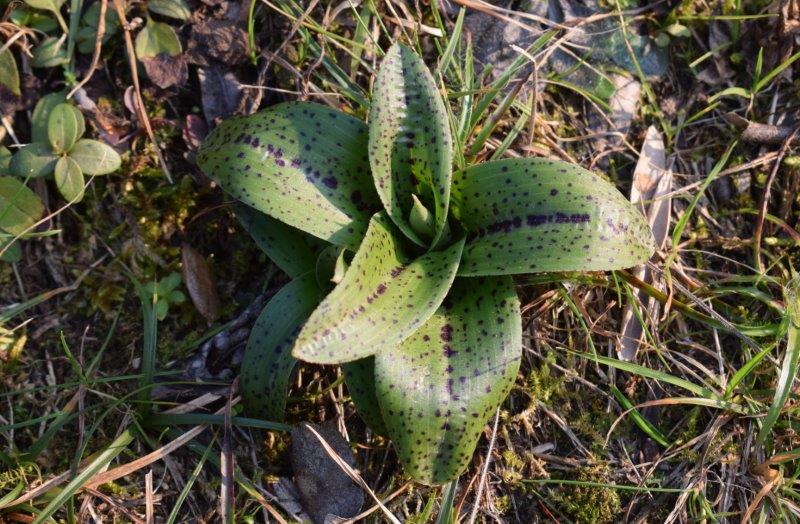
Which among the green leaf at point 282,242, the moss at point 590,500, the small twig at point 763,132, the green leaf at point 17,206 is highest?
the green leaf at point 17,206

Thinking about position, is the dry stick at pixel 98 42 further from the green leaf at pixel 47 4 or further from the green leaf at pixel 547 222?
the green leaf at pixel 547 222

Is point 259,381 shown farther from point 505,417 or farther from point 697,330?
point 697,330

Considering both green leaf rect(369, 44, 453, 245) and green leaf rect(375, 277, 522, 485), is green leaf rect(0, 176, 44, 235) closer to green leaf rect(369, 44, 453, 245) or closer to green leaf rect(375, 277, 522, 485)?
green leaf rect(369, 44, 453, 245)

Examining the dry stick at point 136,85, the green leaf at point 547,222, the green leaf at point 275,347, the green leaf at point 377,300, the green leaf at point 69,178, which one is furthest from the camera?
the dry stick at point 136,85

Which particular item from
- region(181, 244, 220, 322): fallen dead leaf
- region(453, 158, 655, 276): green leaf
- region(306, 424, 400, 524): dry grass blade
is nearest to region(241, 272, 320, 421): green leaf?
region(306, 424, 400, 524): dry grass blade

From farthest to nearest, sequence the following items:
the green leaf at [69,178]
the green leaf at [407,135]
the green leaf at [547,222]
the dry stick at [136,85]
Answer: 1. the dry stick at [136,85]
2. the green leaf at [69,178]
3. the green leaf at [407,135]
4. the green leaf at [547,222]

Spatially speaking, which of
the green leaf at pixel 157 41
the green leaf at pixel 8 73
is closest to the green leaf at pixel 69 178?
the green leaf at pixel 8 73
